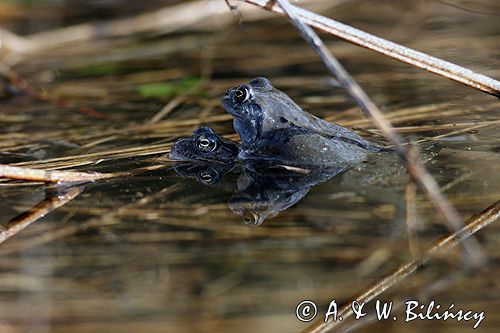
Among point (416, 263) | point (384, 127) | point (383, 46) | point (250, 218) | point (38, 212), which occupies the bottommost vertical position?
point (416, 263)

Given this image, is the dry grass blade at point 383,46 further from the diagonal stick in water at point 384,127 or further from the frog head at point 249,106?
the frog head at point 249,106

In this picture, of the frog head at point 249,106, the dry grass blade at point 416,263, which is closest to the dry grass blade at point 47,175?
the frog head at point 249,106

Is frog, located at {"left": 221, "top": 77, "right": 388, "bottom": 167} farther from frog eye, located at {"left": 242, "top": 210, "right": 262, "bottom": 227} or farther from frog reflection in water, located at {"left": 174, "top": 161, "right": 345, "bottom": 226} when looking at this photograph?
frog eye, located at {"left": 242, "top": 210, "right": 262, "bottom": 227}

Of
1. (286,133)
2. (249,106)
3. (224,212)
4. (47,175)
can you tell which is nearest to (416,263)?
(224,212)

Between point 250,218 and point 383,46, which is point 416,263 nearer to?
point 250,218

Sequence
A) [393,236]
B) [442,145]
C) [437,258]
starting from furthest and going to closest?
1. [442,145]
2. [393,236]
3. [437,258]

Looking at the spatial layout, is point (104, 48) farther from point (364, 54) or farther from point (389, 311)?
point (389, 311)

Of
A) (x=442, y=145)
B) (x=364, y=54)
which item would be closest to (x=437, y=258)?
(x=442, y=145)
